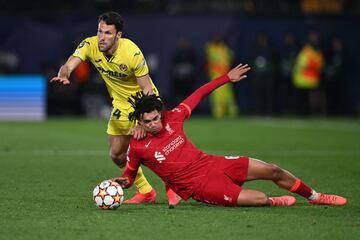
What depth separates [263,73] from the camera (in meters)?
26.4

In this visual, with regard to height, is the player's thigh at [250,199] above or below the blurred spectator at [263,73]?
above

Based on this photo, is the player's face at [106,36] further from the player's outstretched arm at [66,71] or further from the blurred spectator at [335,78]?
the blurred spectator at [335,78]

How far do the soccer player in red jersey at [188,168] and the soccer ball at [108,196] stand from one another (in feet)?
0.60

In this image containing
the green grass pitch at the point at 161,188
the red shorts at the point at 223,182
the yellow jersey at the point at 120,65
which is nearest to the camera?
the green grass pitch at the point at 161,188

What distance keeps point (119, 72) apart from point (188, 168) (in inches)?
58.7

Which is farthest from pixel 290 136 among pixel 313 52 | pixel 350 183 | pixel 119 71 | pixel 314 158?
Answer: pixel 119 71

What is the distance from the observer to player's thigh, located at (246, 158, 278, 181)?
950cm

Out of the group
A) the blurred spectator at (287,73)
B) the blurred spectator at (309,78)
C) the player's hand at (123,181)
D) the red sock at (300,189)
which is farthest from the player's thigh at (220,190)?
the blurred spectator at (287,73)

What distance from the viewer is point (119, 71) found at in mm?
10219

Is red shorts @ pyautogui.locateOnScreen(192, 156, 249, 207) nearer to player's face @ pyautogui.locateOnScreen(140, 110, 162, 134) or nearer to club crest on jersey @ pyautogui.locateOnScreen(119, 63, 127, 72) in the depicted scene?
player's face @ pyautogui.locateOnScreen(140, 110, 162, 134)

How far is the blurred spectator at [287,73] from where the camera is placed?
26375 mm

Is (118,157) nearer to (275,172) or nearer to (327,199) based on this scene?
(275,172)

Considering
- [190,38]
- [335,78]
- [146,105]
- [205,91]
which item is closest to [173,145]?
[146,105]

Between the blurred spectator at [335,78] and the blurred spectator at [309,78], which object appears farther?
the blurred spectator at [335,78]
